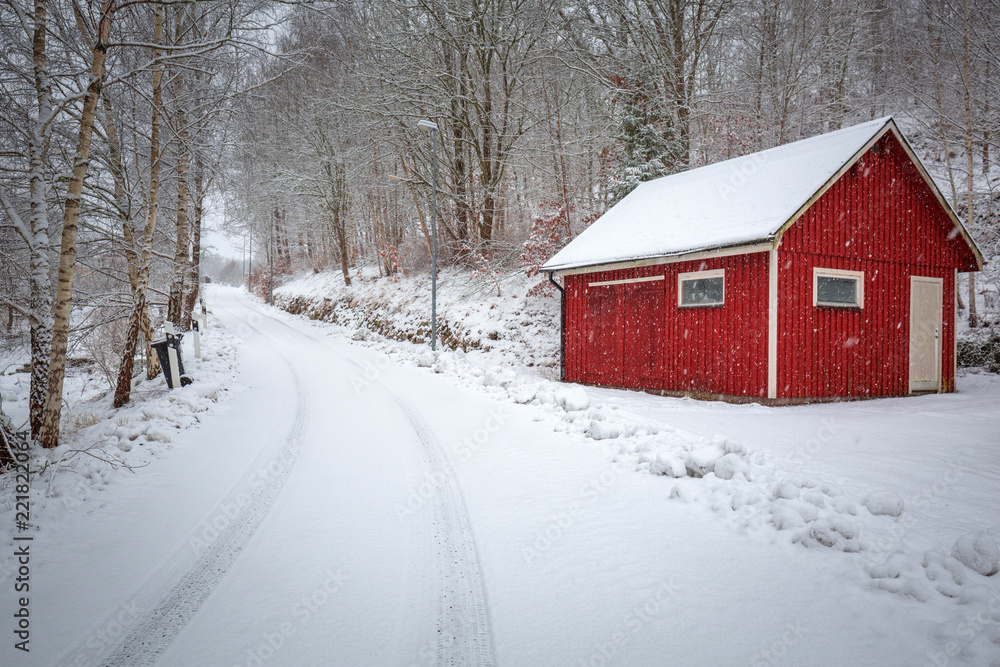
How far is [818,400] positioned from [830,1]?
16.5 meters

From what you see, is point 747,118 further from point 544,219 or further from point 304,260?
point 304,260

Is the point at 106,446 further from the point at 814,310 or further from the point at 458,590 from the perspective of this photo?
the point at 814,310

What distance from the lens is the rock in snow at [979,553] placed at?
9.32 feet

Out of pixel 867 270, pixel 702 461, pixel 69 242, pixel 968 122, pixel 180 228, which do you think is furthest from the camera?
pixel 968 122

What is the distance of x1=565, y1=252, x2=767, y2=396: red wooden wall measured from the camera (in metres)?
9.50

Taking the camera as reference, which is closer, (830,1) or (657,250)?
(657,250)

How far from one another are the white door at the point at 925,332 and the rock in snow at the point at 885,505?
9757mm

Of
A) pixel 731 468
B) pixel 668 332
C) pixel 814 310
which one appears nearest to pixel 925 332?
pixel 814 310

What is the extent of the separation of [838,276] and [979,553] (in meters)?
8.49

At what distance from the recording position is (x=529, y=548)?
3.46 meters

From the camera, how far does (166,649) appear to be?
2.44 m

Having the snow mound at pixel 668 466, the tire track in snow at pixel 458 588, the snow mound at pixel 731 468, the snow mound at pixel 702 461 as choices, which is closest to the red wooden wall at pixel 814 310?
the snow mound at pixel 702 461

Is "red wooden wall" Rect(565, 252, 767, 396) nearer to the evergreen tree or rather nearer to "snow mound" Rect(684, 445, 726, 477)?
the evergreen tree

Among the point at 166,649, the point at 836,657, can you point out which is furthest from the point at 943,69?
the point at 166,649
